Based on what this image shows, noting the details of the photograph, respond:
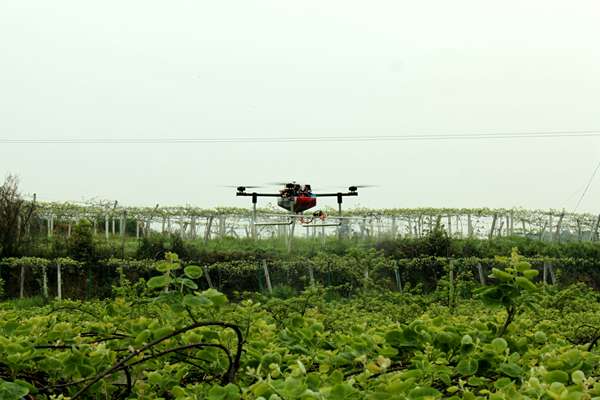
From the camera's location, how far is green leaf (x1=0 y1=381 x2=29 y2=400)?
68.5 inches

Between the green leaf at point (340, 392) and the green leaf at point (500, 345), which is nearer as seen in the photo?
the green leaf at point (340, 392)

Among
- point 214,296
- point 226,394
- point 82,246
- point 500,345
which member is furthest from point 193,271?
point 82,246

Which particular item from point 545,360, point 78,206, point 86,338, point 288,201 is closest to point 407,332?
point 545,360

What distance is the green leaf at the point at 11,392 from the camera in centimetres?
174

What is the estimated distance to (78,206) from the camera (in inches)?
1115

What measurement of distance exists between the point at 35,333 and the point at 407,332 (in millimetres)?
1110

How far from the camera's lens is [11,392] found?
174cm

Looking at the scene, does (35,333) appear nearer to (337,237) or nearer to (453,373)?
(453,373)

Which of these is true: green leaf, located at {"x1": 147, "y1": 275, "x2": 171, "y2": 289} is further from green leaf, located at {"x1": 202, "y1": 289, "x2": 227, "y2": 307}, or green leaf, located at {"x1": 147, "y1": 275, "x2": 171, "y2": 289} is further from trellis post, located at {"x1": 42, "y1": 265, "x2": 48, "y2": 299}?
trellis post, located at {"x1": 42, "y1": 265, "x2": 48, "y2": 299}

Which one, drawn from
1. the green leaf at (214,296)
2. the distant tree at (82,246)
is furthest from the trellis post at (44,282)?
the green leaf at (214,296)

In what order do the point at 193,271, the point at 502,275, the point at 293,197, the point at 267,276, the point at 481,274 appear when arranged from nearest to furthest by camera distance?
the point at 193,271 → the point at 502,275 → the point at 267,276 → the point at 481,274 → the point at 293,197

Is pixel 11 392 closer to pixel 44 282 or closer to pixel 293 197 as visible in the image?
pixel 44 282

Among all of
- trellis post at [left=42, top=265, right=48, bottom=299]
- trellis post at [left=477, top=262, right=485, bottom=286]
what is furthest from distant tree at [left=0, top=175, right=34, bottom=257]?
trellis post at [left=477, top=262, right=485, bottom=286]

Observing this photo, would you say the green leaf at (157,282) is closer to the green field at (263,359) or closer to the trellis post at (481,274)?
the green field at (263,359)
